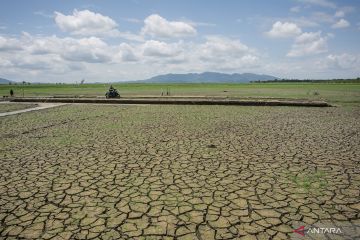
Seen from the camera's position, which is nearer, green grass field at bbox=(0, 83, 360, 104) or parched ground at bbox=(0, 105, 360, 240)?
parched ground at bbox=(0, 105, 360, 240)

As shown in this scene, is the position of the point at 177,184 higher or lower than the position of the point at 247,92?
lower

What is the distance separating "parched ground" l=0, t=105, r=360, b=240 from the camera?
3.64 meters

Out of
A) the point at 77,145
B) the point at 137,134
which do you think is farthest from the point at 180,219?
the point at 137,134

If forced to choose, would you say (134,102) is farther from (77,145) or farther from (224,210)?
(224,210)

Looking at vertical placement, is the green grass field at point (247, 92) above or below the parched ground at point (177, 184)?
above

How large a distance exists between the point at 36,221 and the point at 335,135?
8.95 meters

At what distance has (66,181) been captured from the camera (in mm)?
5254

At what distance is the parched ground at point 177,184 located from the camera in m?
3.64

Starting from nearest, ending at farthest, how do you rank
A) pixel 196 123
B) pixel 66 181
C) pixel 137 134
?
1. pixel 66 181
2. pixel 137 134
3. pixel 196 123

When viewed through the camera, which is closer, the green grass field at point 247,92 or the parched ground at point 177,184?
the parched ground at point 177,184

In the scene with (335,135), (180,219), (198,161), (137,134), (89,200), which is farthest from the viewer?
(137,134)

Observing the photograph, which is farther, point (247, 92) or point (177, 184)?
point (247, 92)

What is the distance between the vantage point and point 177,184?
198 inches

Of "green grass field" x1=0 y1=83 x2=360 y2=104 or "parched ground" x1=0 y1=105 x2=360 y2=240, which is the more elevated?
"green grass field" x1=0 y1=83 x2=360 y2=104
